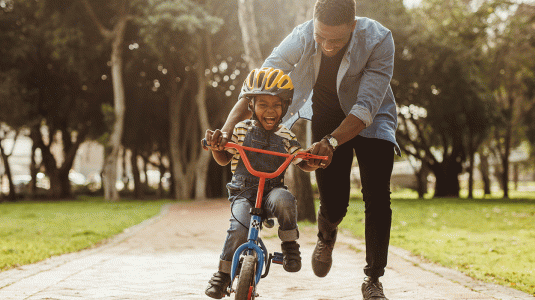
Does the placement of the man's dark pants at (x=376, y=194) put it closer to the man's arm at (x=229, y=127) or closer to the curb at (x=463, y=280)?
the man's arm at (x=229, y=127)

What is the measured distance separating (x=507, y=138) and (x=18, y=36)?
23.1m

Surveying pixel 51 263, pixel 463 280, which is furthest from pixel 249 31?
pixel 463 280

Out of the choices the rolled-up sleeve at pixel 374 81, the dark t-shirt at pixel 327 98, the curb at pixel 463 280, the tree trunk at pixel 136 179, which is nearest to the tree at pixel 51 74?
the tree trunk at pixel 136 179

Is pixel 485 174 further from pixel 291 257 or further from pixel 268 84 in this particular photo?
pixel 268 84

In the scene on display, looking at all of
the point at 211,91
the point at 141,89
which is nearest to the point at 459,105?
the point at 211,91

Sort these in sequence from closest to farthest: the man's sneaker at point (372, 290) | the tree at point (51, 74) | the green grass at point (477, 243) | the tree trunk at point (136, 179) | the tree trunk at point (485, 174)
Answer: the man's sneaker at point (372, 290)
the green grass at point (477, 243)
the tree at point (51, 74)
the tree trunk at point (136, 179)
the tree trunk at point (485, 174)

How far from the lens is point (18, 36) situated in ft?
70.0

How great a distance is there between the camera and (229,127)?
323cm

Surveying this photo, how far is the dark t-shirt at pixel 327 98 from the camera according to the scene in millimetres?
3670

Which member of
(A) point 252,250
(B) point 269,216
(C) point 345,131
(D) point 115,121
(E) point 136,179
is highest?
(D) point 115,121

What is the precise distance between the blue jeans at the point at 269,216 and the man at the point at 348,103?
1.24 ft

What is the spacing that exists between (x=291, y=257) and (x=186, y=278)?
1.85 meters

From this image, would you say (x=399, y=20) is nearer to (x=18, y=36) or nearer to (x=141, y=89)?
(x=141, y=89)

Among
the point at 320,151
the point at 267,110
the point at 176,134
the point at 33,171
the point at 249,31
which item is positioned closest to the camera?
the point at 320,151
